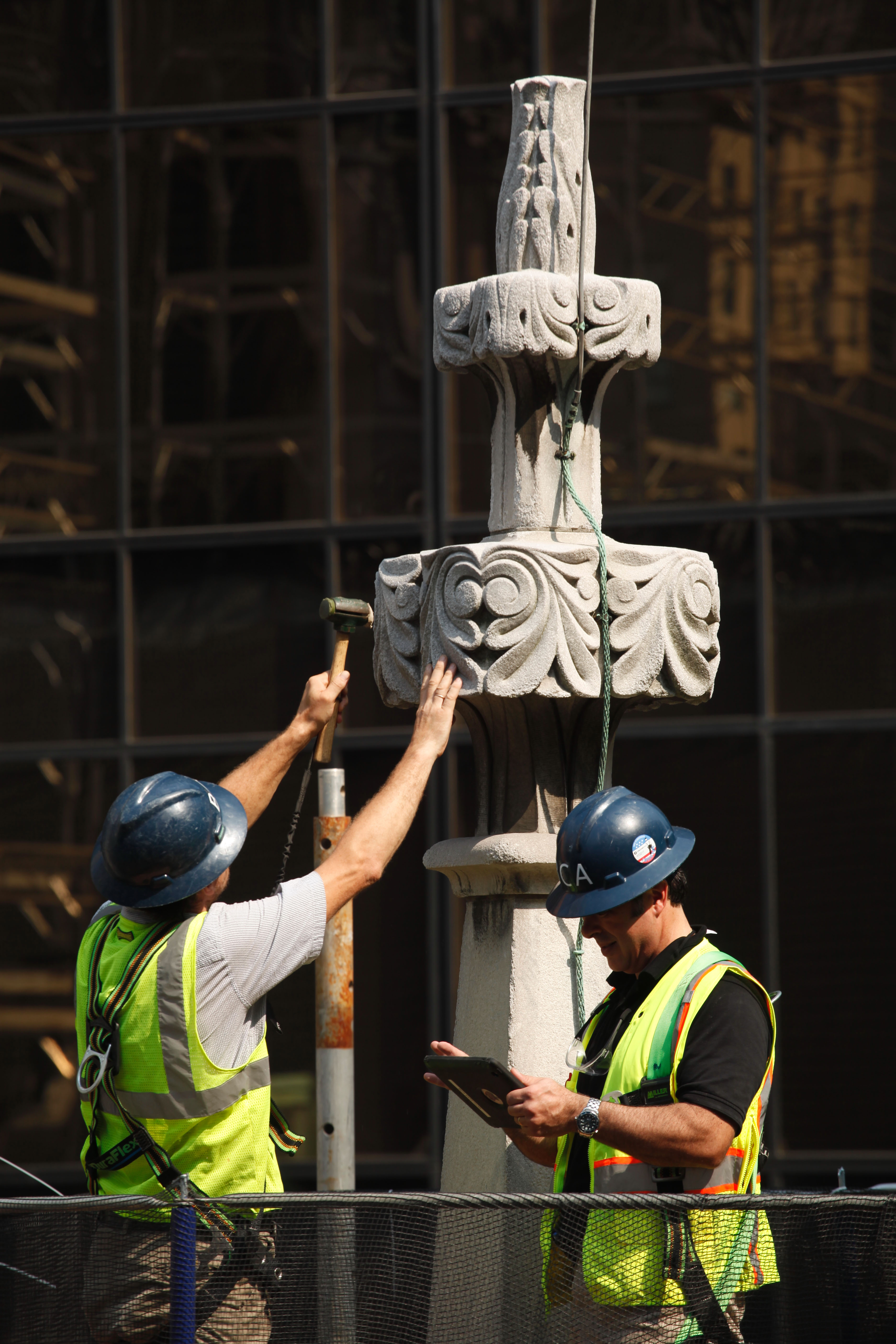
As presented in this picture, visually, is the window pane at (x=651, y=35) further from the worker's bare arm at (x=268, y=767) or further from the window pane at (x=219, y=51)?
the worker's bare arm at (x=268, y=767)

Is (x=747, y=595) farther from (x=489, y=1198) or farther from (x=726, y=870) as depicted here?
(x=489, y=1198)

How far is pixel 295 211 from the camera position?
1008 cm

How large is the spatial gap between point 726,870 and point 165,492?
376 centimetres

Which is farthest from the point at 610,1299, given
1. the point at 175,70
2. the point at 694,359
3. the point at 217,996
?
the point at 175,70

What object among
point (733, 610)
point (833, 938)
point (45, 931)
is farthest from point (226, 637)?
point (833, 938)

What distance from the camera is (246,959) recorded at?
3.20 meters

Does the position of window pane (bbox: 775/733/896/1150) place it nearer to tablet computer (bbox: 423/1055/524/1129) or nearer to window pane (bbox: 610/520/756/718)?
window pane (bbox: 610/520/756/718)

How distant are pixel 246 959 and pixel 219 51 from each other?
8.13m

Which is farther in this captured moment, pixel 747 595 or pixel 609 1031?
pixel 747 595

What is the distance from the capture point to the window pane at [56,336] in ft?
33.5

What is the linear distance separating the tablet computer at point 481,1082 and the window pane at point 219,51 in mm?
8001

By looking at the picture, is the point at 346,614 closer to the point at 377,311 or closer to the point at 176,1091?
the point at 176,1091

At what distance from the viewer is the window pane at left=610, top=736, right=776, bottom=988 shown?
30.6 ft

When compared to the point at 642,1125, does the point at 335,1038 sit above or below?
below
